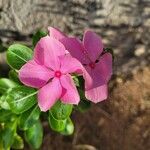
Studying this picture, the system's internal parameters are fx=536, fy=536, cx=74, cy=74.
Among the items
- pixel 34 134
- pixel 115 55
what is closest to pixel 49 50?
pixel 34 134

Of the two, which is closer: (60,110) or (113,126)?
(60,110)

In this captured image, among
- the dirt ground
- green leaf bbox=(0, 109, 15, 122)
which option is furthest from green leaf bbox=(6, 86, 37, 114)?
the dirt ground

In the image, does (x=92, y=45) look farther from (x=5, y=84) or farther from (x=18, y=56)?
(x=5, y=84)

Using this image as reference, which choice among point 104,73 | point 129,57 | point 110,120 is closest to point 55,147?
point 110,120

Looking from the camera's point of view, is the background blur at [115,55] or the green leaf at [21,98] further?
the background blur at [115,55]

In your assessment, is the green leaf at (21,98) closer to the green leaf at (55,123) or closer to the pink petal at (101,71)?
the green leaf at (55,123)

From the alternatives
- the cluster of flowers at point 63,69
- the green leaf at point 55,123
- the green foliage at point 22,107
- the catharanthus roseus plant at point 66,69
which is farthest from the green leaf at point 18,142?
the cluster of flowers at point 63,69

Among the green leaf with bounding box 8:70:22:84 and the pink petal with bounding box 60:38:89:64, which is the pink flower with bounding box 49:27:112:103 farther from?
the green leaf with bounding box 8:70:22:84
